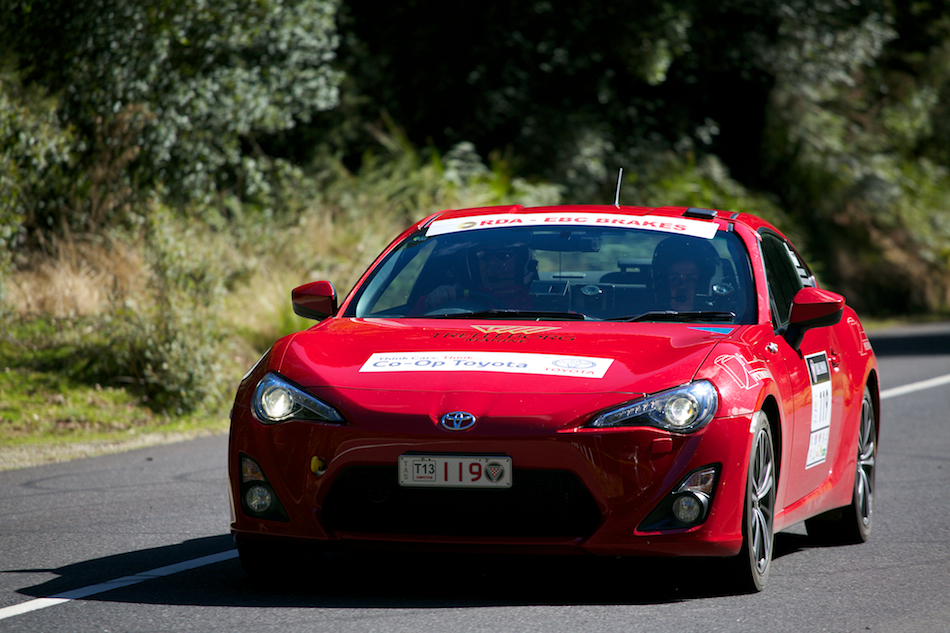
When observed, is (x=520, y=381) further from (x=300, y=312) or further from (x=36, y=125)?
(x=36, y=125)

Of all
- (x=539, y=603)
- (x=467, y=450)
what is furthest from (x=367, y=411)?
(x=539, y=603)

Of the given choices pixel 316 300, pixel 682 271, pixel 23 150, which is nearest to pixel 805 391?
pixel 682 271

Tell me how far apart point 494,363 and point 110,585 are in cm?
180

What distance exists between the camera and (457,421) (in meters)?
4.90

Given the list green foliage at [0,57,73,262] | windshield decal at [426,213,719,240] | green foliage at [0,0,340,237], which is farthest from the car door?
green foliage at [0,0,340,237]

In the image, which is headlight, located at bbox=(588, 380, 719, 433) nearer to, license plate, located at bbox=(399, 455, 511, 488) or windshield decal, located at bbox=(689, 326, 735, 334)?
license plate, located at bbox=(399, 455, 511, 488)

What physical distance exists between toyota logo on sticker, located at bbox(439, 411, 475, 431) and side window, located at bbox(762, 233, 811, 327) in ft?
5.78

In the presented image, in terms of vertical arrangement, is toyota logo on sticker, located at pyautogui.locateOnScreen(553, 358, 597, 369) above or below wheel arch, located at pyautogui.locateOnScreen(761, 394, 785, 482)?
above

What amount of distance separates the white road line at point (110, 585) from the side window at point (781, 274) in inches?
105

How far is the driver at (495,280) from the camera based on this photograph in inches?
239

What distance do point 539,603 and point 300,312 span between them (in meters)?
1.87

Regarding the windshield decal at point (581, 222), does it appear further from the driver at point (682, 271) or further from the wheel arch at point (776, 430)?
the wheel arch at point (776, 430)

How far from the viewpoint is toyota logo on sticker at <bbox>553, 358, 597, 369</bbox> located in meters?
5.10

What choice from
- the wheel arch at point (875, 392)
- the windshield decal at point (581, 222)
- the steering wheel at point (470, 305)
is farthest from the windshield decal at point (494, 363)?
the wheel arch at point (875, 392)
